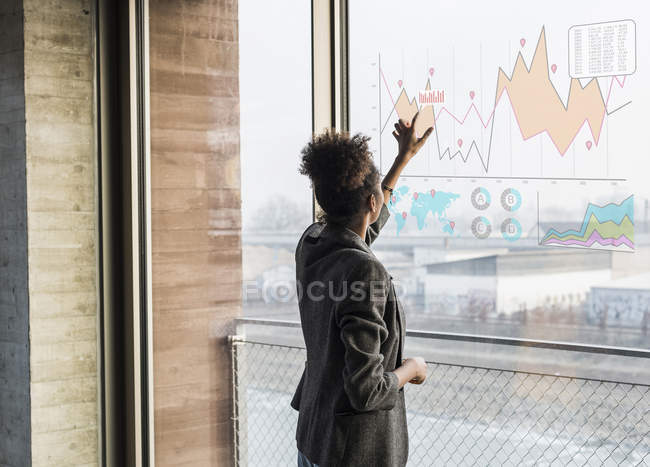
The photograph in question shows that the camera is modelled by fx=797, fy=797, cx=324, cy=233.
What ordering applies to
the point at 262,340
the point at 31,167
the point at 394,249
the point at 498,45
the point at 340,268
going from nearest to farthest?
the point at 340,268 → the point at 498,45 → the point at 394,249 → the point at 262,340 → the point at 31,167

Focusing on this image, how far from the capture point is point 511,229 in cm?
218

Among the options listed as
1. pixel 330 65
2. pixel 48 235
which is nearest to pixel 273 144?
pixel 330 65

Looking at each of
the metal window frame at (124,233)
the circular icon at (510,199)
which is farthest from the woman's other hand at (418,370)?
the metal window frame at (124,233)

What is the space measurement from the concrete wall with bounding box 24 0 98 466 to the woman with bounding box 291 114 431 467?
1737 millimetres

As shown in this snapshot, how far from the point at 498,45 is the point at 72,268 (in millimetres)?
2032

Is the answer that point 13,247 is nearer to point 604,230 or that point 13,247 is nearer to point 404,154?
point 404,154

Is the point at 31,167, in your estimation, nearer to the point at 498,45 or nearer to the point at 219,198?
the point at 219,198

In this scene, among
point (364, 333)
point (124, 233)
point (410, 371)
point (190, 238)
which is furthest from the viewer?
point (124, 233)

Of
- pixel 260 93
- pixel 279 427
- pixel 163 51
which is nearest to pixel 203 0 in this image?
pixel 163 51

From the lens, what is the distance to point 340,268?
1729 millimetres

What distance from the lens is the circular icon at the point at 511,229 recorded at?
85.4 inches

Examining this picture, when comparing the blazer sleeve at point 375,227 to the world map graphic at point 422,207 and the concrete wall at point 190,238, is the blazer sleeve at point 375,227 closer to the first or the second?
the world map graphic at point 422,207

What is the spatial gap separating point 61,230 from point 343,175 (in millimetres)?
1889

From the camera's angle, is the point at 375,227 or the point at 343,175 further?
the point at 375,227
